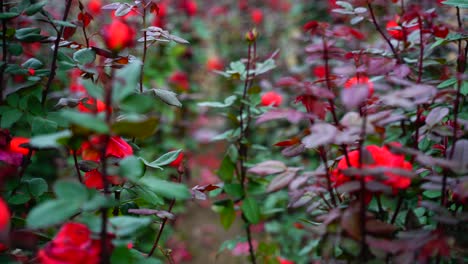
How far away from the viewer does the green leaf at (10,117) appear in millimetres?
884

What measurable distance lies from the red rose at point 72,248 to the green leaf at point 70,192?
2.5 inches

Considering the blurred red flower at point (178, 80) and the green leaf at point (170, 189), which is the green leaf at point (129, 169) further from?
the blurred red flower at point (178, 80)

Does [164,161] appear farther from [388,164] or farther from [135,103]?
[388,164]

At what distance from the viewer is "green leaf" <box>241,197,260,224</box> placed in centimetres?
115

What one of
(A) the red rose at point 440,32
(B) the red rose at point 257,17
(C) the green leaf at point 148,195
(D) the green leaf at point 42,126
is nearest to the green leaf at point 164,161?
(C) the green leaf at point 148,195

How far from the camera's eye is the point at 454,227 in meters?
0.84

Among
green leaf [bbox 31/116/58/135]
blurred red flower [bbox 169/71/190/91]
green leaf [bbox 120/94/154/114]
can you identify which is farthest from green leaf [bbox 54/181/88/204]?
blurred red flower [bbox 169/71/190/91]

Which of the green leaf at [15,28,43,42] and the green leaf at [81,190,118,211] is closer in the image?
the green leaf at [81,190,118,211]

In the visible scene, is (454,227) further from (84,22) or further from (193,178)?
(193,178)

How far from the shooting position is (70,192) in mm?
578

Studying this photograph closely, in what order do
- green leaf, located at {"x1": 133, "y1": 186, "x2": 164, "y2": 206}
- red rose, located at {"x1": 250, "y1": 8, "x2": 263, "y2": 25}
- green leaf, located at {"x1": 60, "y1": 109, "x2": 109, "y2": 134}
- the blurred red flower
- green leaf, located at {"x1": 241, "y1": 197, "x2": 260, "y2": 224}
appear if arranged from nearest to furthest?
green leaf, located at {"x1": 60, "y1": 109, "x2": 109, "y2": 134}, green leaf, located at {"x1": 133, "y1": 186, "x2": 164, "y2": 206}, green leaf, located at {"x1": 241, "y1": 197, "x2": 260, "y2": 224}, the blurred red flower, red rose, located at {"x1": 250, "y1": 8, "x2": 263, "y2": 25}

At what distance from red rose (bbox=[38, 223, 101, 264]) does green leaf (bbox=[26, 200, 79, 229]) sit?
0.05 m

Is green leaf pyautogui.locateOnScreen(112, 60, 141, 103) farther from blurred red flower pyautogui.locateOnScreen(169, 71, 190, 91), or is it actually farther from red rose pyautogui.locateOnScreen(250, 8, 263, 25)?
red rose pyautogui.locateOnScreen(250, 8, 263, 25)

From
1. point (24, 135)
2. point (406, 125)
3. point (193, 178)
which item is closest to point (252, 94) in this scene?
point (406, 125)
